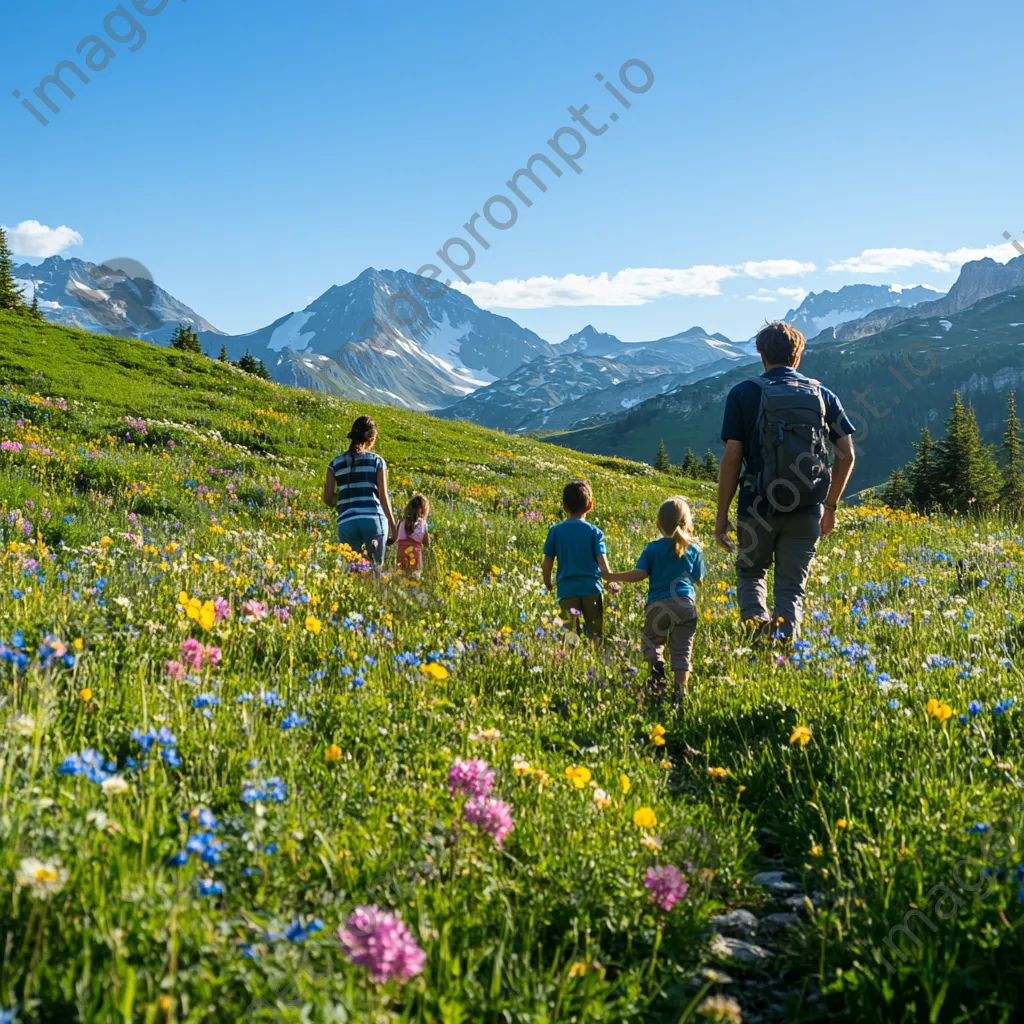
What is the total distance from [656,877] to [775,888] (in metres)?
0.87

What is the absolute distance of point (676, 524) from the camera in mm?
6703

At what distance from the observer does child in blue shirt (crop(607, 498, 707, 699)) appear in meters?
6.41

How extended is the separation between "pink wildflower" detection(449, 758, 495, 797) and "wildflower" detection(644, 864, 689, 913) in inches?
29.7

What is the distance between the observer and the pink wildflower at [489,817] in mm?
3037

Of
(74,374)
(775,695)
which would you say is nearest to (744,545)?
(775,695)

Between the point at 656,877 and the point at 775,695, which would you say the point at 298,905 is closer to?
the point at 656,877

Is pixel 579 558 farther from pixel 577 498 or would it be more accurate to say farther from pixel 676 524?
pixel 676 524

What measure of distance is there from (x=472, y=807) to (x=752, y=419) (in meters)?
4.89

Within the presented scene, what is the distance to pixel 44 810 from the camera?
8.30 ft

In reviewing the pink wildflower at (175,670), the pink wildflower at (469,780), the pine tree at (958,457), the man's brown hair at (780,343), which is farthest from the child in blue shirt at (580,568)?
the pine tree at (958,457)

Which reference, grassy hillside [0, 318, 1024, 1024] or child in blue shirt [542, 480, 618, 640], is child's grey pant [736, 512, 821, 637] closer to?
grassy hillside [0, 318, 1024, 1024]

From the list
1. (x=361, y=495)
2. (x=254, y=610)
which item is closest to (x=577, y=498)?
(x=361, y=495)

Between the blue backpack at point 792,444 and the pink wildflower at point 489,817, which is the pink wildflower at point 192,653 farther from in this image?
the blue backpack at point 792,444

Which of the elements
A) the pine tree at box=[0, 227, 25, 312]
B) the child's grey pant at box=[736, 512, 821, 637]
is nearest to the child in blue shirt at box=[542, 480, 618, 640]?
the child's grey pant at box=[736, 512, 821, 637]
